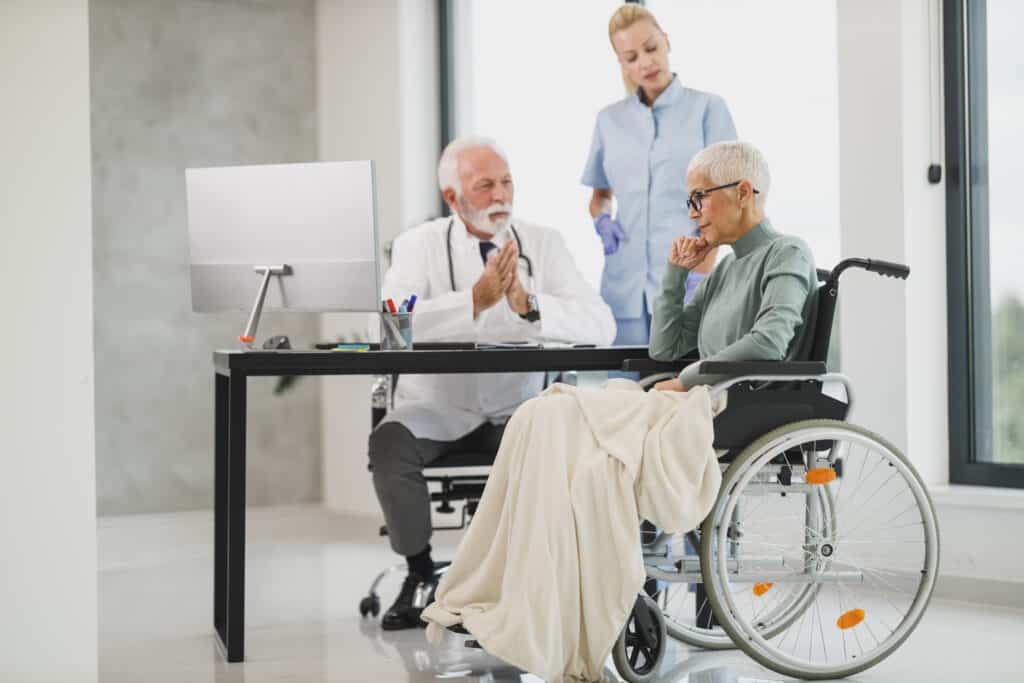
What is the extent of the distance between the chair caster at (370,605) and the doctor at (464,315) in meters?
0.14

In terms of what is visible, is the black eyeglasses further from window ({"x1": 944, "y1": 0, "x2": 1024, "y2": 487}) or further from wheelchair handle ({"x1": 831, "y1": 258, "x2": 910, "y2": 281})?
window ({"x1": 944, "y1": 0, "x2": 1024, "y2": 487})

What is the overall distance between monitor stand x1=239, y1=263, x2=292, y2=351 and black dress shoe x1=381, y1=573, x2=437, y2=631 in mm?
822

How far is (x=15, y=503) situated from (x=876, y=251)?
2589 mm

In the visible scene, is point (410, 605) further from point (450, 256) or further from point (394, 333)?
point (450, 256)

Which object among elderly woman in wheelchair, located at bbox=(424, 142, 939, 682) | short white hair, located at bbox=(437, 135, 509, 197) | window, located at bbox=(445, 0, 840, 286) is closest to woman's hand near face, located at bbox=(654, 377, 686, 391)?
elderly woman in wheelchair, located at bbox=(424, 142, 939, 682)

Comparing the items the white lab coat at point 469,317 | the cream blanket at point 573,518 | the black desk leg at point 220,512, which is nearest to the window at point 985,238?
the white lab coat at point 469,317

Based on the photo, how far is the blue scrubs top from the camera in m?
4.22

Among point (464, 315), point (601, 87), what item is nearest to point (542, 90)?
point (601, 87)

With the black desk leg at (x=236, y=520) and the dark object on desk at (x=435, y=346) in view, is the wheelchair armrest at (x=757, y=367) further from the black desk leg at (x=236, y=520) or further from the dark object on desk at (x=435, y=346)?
the black desk leg at (x=236, y=520)

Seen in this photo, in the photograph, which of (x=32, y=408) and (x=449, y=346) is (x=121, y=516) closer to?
(x=449, y=346)

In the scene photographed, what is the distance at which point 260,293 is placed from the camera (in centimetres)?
304

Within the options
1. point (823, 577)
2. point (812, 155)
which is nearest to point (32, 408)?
point (823, 577)

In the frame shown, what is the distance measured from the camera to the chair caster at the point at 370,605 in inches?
137

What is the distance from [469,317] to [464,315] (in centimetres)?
Answer: 2
